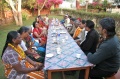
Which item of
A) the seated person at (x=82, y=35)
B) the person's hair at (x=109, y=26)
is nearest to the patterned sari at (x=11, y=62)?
the person's hair at (x=109, y=26)

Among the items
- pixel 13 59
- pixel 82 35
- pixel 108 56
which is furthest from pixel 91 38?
pixel 13 59

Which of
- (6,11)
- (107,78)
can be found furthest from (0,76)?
(6,11)

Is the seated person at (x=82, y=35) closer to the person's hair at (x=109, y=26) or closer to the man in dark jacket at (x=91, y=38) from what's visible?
the man in dark jacket at (x=91, y=38)

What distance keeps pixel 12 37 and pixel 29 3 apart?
20777mm

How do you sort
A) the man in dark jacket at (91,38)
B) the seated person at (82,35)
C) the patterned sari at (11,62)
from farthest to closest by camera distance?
the seated person at (82,35)
the man in dark jacket at (91,38)
the patterned sari at (11,62)

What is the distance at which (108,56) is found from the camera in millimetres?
2518

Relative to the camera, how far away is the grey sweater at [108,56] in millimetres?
2484

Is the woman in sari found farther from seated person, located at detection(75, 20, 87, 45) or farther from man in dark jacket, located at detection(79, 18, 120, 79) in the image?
seated person, located at detection(75, 20, 87, 45)

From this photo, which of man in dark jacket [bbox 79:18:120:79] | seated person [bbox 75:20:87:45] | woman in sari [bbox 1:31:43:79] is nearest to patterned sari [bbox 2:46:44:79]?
woman in sari [bbox 1:31:43:79]

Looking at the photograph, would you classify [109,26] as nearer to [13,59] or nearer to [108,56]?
[108,56]

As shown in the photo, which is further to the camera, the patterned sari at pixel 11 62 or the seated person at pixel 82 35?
the seated person at pixel 82 35

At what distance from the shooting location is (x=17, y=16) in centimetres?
1480

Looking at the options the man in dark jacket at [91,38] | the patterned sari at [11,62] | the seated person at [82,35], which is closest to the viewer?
the patterned sari at [11,62]

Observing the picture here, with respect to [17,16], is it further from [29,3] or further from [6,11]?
[29,3]
